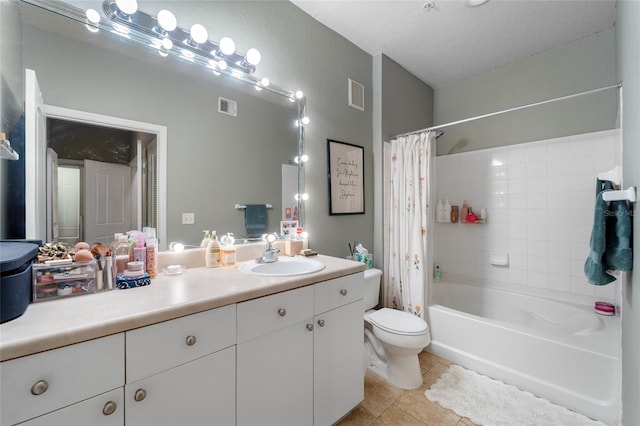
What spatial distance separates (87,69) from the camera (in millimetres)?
1162

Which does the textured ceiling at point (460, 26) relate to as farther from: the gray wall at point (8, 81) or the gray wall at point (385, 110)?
the gray wall at point (8, 81)

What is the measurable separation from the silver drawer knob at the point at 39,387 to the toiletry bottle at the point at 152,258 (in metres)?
0.55

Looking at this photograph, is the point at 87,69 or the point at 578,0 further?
the point at 578,0

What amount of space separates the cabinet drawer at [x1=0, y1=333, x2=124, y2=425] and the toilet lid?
151 cm

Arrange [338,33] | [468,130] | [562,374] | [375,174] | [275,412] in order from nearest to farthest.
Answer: [275,412], [562,374], [338,33], [375,174], [468,130]

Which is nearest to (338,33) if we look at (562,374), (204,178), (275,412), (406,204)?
(406,204)

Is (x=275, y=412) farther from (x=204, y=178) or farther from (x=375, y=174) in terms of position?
(x=375, y=174)

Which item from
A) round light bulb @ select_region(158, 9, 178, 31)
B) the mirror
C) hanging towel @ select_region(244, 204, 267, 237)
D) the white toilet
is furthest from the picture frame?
round light bulb @ select_region(158, 9, 178, 31)

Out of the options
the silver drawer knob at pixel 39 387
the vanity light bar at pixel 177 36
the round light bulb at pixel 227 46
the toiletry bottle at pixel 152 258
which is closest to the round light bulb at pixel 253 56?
the vanity light bar at pixel 177 36

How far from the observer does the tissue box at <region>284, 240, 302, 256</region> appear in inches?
71.0

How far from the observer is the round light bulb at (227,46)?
1.47 m

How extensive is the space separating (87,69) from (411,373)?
246cm

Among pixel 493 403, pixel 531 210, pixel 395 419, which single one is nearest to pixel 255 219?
pixel 395 419

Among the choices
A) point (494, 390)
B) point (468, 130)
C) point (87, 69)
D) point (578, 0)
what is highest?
point (578, 0)
